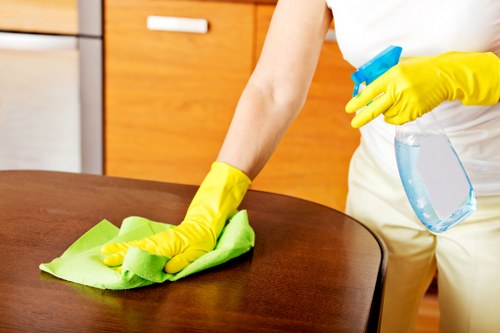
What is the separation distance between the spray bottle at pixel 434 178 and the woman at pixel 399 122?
61mm

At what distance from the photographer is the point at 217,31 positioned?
239 cm

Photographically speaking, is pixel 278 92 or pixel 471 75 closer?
pixel 471 75

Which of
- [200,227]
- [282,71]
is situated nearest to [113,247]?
[200,227]

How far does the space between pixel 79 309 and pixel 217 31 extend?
1690mm

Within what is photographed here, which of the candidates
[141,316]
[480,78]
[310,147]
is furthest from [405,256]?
[310,147]

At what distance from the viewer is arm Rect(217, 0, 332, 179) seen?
124 centimetres

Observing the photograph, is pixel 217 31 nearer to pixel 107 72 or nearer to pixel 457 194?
pixel 107 72

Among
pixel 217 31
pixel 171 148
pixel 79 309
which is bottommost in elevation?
pixel 171 148

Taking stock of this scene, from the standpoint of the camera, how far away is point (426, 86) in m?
1.01

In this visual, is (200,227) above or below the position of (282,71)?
below

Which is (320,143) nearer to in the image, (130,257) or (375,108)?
Result: (375,108)

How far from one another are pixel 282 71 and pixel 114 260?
50cm

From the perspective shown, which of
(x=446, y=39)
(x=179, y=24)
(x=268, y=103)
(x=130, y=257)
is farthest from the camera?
(x=179, y=24)

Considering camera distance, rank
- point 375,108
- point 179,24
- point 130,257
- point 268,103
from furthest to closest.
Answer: point 179,24, point 268,103, point 375,108, point 130,257
